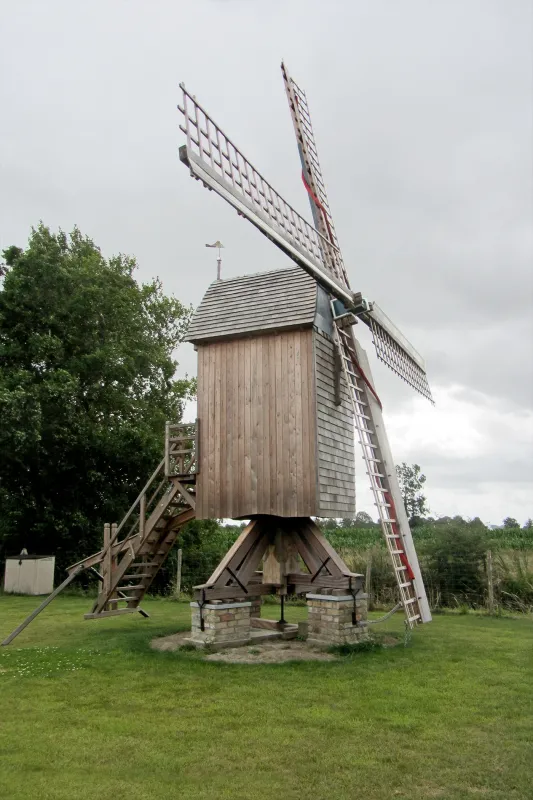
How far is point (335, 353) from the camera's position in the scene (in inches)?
488

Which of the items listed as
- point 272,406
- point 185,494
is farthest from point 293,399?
point 185,494

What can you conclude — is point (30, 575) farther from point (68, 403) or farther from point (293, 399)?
point (293, 399)

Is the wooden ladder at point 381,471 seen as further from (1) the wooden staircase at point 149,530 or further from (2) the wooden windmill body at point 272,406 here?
(1) the wooden staircase at point 149,530

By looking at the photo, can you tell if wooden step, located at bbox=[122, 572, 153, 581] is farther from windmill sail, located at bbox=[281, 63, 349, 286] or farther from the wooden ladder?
windmill sail, located at bbox=[281, 63, 349, 286]

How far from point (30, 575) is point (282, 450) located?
12127 millimetres

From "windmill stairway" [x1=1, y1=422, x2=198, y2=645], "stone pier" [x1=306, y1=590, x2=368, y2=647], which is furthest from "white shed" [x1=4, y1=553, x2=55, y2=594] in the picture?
"stone pier" [x1=306, y1=590, x2=368, y2=647]

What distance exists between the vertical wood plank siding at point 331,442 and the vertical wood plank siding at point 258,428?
0.59 ft

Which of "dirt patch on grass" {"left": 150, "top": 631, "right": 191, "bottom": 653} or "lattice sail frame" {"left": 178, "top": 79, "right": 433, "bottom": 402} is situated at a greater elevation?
"lattice sail frame" {"left": 178, "top": 79, "right": 433, "bottom": 402}

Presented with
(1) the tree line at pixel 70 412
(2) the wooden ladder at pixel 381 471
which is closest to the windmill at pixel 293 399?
(2) the wooden ladder at pixel 381 471

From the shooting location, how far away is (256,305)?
12.3 m

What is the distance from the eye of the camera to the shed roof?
11703mm

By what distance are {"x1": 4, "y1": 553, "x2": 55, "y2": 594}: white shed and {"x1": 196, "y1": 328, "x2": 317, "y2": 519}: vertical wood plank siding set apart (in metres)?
10.2

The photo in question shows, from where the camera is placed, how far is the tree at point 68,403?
22016mm

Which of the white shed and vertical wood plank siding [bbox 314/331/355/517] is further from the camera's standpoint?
the white shed
